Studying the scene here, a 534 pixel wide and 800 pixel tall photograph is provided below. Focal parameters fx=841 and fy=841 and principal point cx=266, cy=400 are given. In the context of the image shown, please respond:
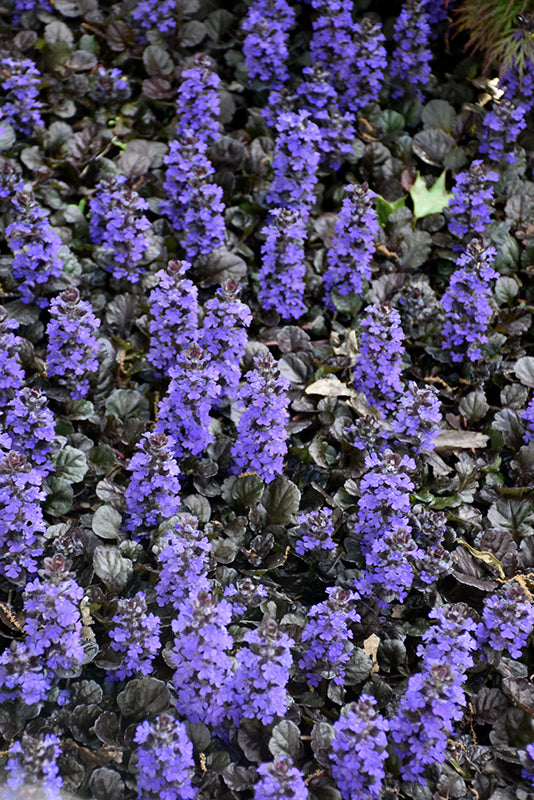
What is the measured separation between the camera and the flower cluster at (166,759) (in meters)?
3.06

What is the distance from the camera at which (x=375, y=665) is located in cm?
385

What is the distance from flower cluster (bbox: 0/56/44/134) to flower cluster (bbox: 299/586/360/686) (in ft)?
12.6

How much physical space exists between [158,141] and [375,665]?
3987 millimetres

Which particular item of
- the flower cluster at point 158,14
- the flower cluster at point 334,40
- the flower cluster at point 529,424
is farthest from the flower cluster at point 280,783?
the flower cluster at point 158,14

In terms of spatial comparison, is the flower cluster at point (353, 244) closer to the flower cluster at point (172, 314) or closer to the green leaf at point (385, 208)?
the green leaf at point (385, 208)

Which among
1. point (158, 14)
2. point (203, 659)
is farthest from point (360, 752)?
point (158, 14)

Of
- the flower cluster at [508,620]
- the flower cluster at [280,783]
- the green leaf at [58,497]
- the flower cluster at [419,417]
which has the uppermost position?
the flower cluster at [419,417]

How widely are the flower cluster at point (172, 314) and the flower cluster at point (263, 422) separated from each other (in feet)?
1.55

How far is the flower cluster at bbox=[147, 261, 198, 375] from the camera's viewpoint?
431 cm

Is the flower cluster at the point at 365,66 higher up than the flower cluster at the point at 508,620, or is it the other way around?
the flower cluster at the point at 365,66

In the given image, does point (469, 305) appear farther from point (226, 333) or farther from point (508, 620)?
point (508, 620)

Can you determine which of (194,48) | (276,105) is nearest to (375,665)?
(276,105)

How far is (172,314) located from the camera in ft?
14.3

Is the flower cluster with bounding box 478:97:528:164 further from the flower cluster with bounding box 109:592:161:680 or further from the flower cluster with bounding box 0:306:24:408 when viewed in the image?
the flower cluster with bounding box 109:592:161:680
